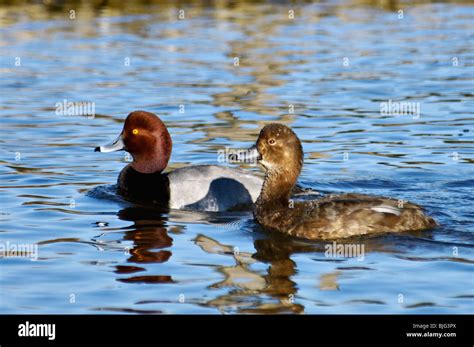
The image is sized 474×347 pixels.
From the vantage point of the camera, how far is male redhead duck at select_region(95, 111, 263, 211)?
37.9 ft

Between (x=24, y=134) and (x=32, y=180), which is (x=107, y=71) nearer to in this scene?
(x=24, y=134)

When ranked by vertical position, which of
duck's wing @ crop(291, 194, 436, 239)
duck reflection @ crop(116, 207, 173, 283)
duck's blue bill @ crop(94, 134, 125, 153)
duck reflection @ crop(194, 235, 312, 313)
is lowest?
duck reflection @ crop(194, 235, 312, 313)

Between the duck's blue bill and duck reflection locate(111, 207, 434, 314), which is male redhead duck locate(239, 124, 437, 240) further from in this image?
the duck's blue bill

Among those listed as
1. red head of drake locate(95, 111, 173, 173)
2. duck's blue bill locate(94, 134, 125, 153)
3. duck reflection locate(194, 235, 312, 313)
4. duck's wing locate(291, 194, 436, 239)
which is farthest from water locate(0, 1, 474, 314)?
red head of drake locate(95, 111, 173, 173)

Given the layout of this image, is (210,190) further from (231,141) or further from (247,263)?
(231,141)

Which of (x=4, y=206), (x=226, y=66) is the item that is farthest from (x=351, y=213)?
(x=226, y=66)

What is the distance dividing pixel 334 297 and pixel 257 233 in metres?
2.33

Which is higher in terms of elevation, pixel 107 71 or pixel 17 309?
pixel 107 71

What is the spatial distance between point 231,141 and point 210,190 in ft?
10.5

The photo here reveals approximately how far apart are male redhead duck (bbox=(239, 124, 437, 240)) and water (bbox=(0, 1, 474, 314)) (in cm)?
17

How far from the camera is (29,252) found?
9.54 m

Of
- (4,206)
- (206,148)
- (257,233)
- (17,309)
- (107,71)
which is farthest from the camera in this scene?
(107,71)

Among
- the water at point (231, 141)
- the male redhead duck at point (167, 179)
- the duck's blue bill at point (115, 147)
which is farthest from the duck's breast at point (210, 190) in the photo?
the duck's blue bill at point (115, 147)

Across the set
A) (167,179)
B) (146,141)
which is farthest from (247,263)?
(146,141)
